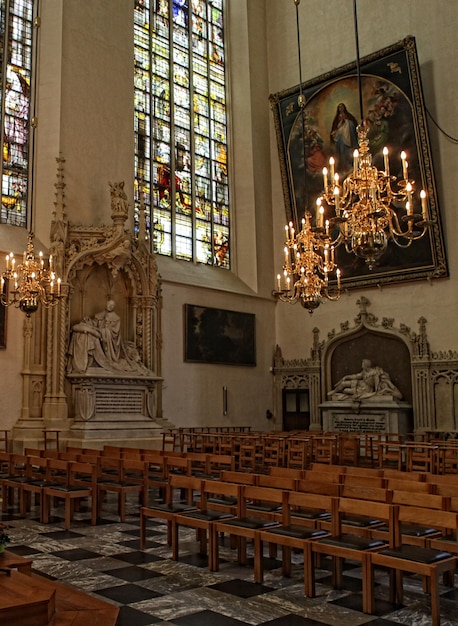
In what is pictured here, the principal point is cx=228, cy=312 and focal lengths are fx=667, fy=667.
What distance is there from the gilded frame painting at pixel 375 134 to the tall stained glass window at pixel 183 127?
214 centimetres

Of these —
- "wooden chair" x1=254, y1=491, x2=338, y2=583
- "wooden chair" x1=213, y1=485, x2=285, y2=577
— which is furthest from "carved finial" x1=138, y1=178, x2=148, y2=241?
"wooden chair" x1=254, y1=491, x2=338, y2=583

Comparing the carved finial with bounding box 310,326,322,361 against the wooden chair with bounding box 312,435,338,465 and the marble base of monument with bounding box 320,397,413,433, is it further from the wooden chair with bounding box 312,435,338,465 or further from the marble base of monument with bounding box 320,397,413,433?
the wooden chair with bounding box 312,435,338,465

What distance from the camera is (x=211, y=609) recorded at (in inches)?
182

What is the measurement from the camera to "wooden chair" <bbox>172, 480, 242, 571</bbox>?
18.8ft

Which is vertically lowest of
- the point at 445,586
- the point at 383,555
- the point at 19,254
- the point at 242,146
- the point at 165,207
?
the point at 445,586

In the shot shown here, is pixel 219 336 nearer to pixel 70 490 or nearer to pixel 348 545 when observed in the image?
pixel 70 490

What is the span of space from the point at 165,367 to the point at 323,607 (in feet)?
41.5

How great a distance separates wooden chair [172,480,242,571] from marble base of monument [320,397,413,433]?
10.8 m

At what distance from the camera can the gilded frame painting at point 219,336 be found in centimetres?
1778

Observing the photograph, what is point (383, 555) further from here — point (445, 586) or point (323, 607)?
point (445, 586)

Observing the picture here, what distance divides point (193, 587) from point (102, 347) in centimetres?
1035

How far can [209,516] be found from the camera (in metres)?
5.99

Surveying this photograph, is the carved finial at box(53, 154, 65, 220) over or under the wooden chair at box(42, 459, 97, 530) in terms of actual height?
over

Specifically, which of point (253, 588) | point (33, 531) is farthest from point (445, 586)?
point (33, 531)
